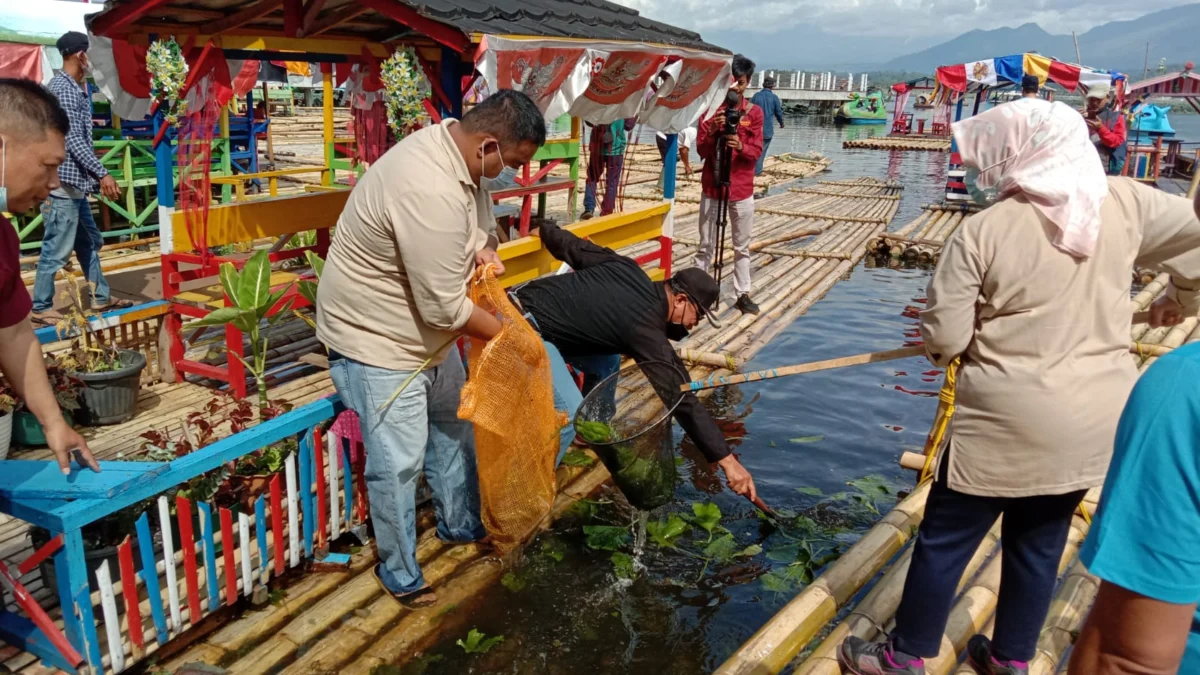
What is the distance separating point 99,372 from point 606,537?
3.20 metres

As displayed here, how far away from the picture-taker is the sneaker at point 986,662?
287 cm

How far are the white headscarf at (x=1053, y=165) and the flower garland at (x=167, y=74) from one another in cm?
505

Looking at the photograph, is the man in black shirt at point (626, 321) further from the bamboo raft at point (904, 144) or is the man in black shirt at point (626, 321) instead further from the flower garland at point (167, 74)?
the bamboo raft at point (904, 144)

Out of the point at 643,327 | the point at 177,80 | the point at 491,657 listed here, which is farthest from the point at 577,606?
the point at 177,80

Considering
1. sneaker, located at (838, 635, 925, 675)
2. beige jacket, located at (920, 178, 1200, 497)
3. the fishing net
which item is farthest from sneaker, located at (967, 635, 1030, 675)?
the fishing net

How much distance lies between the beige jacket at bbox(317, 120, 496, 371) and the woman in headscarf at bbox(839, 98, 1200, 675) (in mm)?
1668

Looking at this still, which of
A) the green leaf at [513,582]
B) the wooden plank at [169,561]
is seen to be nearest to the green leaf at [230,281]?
the wooden plank at [169,561]

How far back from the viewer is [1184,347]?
127cm

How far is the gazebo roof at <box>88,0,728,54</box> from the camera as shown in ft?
16.7

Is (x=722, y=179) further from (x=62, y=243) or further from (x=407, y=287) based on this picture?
(x=62, y=243)

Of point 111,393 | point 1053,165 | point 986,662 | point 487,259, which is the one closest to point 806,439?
point 986,662

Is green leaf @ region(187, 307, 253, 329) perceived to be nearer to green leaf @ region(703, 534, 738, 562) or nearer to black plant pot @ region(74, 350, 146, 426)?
black plant pot @ region(74, 350, 146, 426)

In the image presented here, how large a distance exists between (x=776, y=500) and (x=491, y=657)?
7.34 ft

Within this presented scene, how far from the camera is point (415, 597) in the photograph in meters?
3.55
